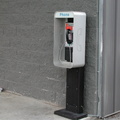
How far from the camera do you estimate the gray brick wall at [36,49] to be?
505 centimetres

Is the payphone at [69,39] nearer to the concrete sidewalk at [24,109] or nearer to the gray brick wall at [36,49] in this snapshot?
the gray brick wall at [36,49]

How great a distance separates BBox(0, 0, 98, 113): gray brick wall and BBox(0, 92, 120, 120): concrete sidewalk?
0.52 ft

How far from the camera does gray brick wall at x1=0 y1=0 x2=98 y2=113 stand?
5047 millimetres

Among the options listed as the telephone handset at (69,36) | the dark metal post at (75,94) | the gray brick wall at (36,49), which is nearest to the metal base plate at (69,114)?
the dark metal post at (75,94)

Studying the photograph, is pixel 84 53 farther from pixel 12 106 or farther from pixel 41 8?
pixel 12 106

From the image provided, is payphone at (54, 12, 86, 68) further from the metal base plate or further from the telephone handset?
the metal base plate

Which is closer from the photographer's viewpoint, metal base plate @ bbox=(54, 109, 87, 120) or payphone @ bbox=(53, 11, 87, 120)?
payphone @ bbox=(53, 11, 87, 120)

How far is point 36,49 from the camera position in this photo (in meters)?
6.03

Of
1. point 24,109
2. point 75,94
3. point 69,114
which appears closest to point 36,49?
point 24,109

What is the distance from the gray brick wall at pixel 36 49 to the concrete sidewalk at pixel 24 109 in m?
0.16

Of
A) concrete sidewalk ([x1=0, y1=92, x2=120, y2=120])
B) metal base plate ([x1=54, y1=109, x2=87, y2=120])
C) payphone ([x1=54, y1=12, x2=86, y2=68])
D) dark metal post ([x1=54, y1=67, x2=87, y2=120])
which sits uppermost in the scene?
payphone ([x1=54, y1=12, x2=86, y2=68])

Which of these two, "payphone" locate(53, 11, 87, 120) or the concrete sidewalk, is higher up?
"payphone" locate(53, 11, 87, 120)

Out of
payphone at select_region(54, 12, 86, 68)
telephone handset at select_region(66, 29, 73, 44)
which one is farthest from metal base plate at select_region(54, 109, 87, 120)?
telephone handset at select_region(66, 29, 73, 44)

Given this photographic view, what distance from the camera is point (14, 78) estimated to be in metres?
6.59
